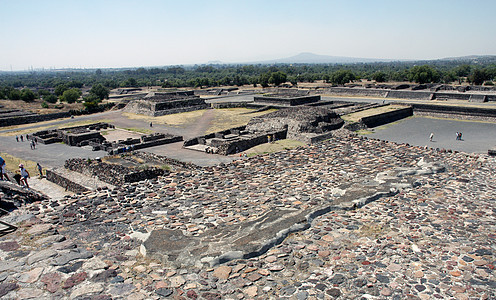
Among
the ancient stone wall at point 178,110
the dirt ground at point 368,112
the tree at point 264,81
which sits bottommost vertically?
the ancient stone wall at point 178,110

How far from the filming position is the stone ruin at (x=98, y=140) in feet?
78.0

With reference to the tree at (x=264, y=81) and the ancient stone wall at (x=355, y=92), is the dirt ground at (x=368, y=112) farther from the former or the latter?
the tree at (x=264, y=81)

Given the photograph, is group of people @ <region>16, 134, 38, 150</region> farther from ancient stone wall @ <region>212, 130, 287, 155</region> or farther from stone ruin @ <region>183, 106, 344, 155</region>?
ancient stone wall @ <region>212, 130, 287, 155</region>

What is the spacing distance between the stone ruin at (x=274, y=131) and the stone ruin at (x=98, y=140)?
2.76m

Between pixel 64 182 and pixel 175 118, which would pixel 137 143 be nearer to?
pixel 64 182

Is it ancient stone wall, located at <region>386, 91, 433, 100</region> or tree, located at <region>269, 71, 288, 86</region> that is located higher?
tree, located at <region>269, 71, 288, 86</region>

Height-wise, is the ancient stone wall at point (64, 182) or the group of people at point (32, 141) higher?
the ancient stone wall at point (64, 182)

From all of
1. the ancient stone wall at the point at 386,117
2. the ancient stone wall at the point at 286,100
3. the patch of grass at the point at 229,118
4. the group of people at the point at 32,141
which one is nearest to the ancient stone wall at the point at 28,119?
the group of people at the point at 32,141

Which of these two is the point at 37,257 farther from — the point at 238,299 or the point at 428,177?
the point at 428,177

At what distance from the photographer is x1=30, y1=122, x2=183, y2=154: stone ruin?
78.0ft

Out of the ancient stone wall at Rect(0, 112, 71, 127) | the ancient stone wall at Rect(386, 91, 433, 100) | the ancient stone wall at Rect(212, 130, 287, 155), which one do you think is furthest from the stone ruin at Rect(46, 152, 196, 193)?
the ancient stone wall at Rect(386, 91, 433, 100)

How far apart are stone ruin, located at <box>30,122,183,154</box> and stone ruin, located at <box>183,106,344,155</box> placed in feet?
9.05

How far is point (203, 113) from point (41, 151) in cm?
1873

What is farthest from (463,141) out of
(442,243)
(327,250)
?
(327,250)
